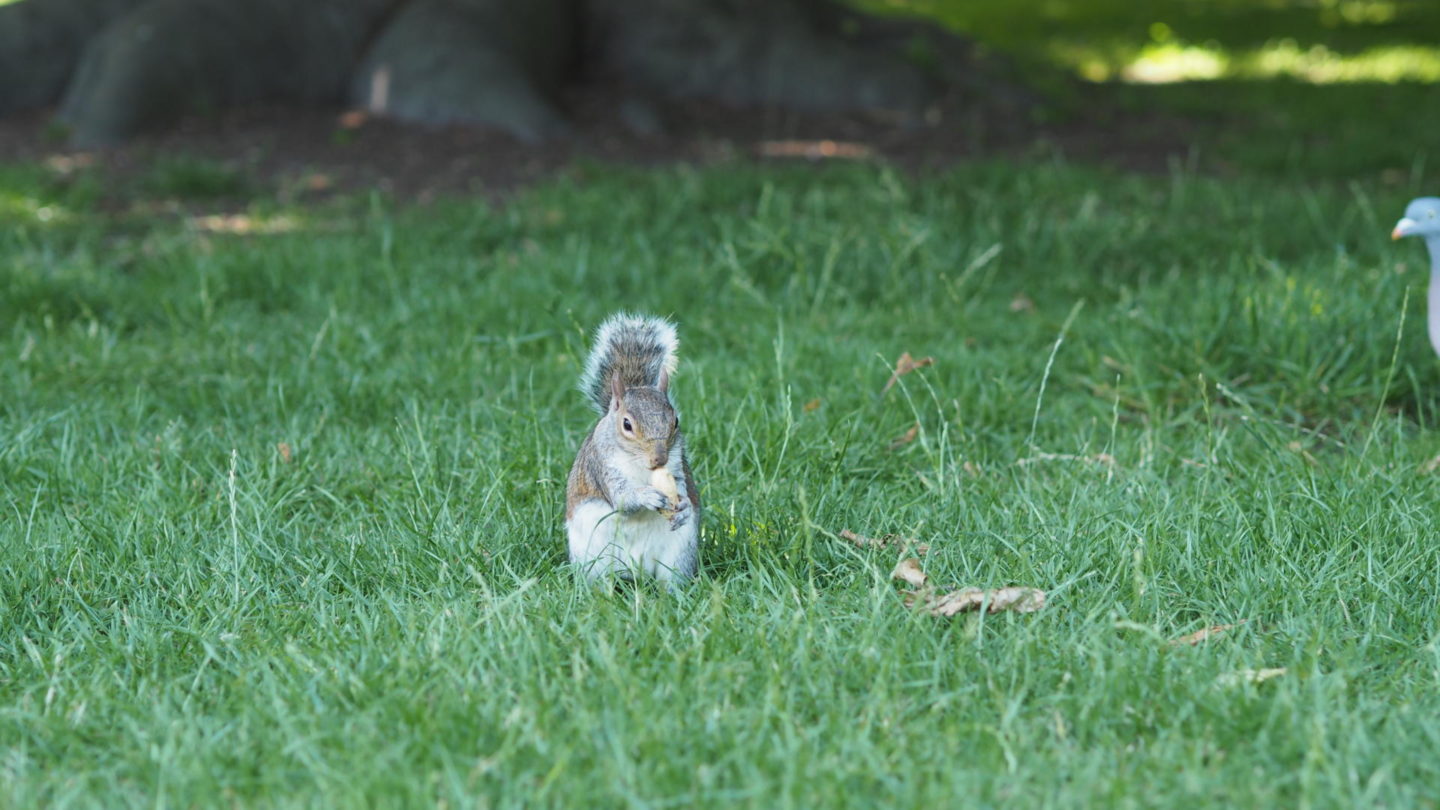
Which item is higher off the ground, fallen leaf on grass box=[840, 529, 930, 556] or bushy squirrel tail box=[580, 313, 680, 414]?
bushy squirrel tail box=[580, 313, 680, 414]

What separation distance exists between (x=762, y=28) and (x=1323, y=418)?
709 centimetres

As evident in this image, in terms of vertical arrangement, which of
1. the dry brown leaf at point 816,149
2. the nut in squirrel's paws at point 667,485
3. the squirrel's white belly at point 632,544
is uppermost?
the dry brown leaf at point 816,149

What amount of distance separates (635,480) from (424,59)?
22.8 ft

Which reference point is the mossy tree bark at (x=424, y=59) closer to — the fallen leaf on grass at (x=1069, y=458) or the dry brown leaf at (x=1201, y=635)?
the fallen leaf on grass at (x=1069, y=458)

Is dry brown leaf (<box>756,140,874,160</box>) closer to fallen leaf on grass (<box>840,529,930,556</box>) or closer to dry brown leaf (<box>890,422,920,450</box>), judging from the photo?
dry brown leaf (<box>890,422,920,450</box>)

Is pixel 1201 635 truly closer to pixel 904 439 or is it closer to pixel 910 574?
pixel 910 574

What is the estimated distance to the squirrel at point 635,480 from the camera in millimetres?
2668

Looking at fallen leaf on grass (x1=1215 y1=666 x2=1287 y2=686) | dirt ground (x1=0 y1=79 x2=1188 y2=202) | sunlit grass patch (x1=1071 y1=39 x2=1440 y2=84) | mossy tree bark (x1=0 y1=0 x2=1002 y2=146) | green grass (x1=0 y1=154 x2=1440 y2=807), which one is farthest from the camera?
sunlit grass patch (x1=1071 y1=39 x2=1440 y2=84)

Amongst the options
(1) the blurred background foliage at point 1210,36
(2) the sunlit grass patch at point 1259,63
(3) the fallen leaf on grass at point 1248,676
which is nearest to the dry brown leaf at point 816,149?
(1) the blurred background foliage at point 1210,36

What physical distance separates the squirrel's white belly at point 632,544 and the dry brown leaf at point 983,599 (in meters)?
0.45

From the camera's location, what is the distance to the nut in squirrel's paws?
8.64 feet

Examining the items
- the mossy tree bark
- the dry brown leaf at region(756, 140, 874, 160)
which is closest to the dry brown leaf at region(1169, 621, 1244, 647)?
the dry brown leaf at region(756, 140, 874, 160)

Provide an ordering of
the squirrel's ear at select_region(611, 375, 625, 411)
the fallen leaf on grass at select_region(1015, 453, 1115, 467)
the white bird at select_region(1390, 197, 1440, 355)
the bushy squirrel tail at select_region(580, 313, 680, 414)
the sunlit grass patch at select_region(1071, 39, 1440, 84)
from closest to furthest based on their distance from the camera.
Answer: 1. the squirrel's ear at select_region(611, 375, 625, 411)
2. the bushy squirrel tail at select_region(580, 313, 680, 414)
3. the fallen leaf on grass at select_region(1015, 453, 1115, 467)
4. the white bird at select_region(1390, 197, 1440, 355)
5. the sunlit grass patch at select_region(1071, 39, 1440, 84)

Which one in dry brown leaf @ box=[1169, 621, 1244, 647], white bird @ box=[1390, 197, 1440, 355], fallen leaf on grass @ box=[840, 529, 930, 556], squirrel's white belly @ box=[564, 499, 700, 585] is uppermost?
white bird @ box=[1390, 197, 1440, 355]
